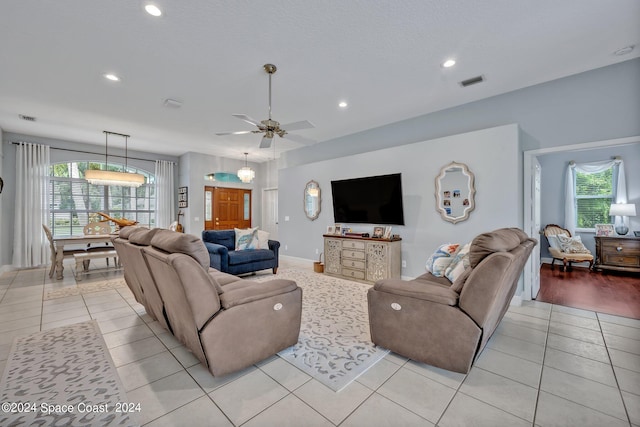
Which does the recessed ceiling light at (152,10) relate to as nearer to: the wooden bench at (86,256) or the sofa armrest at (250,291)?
the sofa armrest at (250,291)

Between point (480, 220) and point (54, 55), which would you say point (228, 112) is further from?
point (480, 220)

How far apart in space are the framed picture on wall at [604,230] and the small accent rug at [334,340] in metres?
5.25

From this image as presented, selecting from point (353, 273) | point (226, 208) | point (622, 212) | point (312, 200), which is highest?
point (312, 200)

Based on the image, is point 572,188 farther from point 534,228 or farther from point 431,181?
point 431,181

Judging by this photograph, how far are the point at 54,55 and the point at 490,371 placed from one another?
5005 millimetres

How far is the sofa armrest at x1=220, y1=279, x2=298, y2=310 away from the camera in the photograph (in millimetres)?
1938

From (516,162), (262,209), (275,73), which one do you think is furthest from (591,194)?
(262,209)

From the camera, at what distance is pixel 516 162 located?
3521 millimetres

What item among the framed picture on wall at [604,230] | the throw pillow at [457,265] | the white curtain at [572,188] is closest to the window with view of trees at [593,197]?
the white curtain at [572,188]

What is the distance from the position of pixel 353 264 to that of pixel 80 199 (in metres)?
6.57

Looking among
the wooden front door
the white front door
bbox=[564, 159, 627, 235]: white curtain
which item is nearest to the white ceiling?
the white front door

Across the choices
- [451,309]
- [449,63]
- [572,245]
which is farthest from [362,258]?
[572,245]

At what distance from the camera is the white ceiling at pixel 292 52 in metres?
→ 2.26

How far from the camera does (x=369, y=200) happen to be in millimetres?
5066
